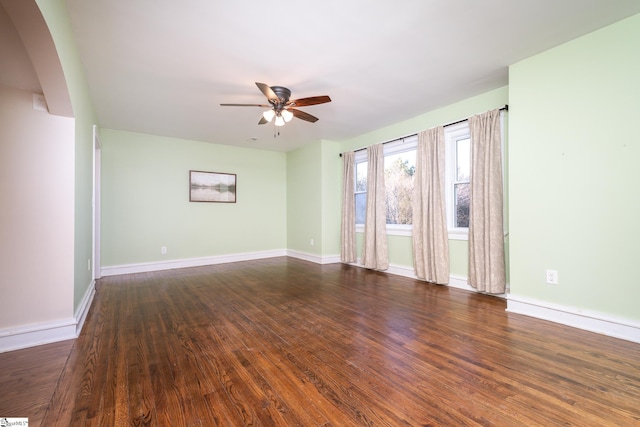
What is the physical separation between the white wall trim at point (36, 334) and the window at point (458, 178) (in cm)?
431

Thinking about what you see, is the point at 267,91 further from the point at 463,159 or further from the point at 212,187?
the point at 212,187

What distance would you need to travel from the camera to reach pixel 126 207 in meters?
4.90

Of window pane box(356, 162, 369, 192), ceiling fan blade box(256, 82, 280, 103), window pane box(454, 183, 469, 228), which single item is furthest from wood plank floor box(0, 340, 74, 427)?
window pane box(356, 162, 369, 192)

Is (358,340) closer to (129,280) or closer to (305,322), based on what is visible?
(305,322)

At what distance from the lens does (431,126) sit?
417 centimetres

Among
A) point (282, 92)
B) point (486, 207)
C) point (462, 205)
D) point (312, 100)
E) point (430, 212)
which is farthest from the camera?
point (430, 212)

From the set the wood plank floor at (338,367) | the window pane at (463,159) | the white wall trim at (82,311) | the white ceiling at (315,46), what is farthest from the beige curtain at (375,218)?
the white wall trim at (82,311)

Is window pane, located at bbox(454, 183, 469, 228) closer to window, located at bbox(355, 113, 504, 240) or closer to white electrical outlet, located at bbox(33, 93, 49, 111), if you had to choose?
window, located at bbox(355, 113, 504, 240)

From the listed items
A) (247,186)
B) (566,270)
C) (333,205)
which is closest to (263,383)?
(566,270)

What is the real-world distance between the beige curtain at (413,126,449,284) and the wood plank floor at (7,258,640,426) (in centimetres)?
77

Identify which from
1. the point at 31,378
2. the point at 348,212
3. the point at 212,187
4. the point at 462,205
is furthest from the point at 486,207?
the point at 212,187

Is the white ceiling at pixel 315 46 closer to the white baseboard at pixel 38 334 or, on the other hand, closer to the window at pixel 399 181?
the window at pixel 399 181

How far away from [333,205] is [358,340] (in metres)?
3.81

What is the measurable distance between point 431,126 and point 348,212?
2170 millimetres
